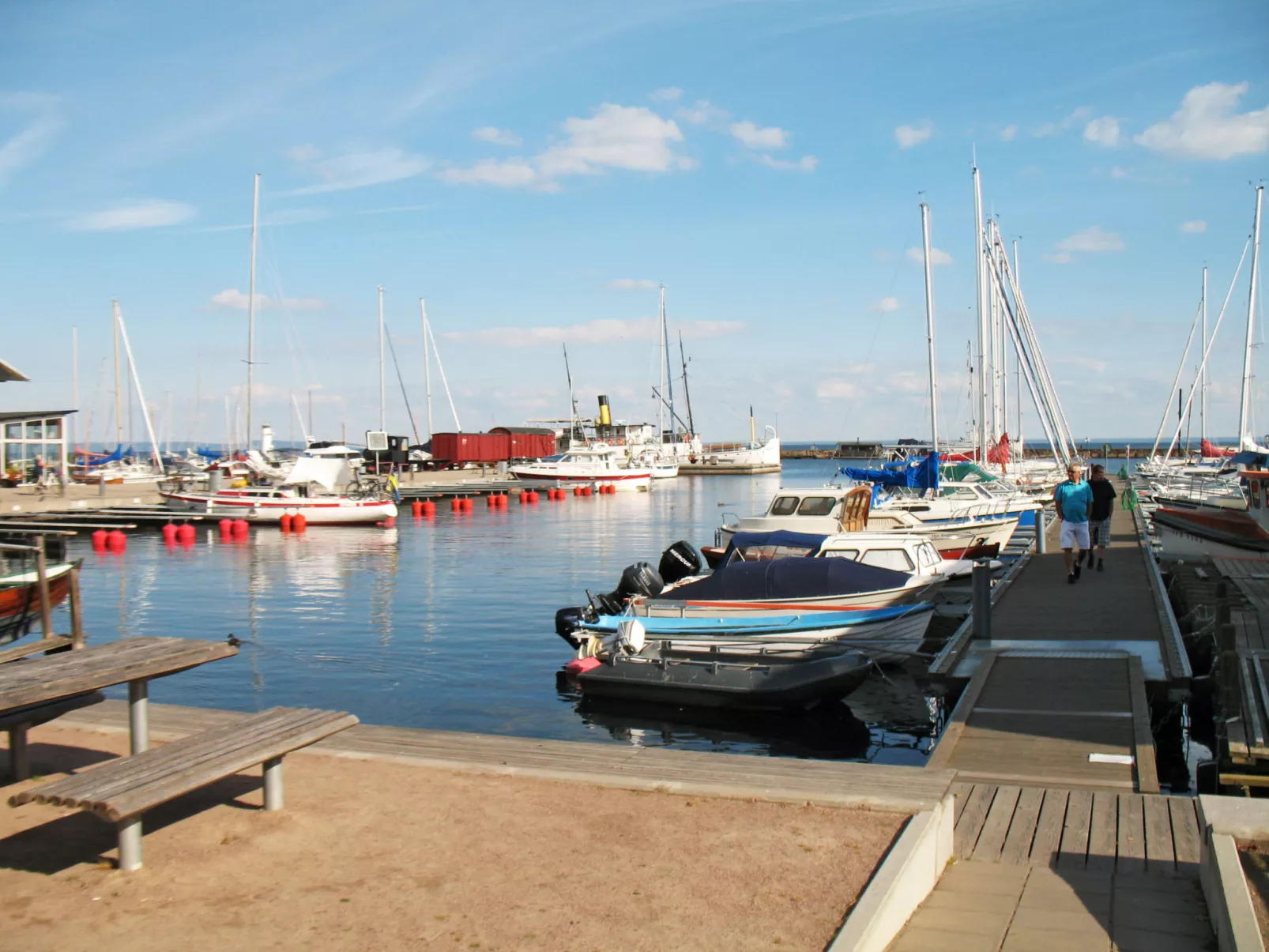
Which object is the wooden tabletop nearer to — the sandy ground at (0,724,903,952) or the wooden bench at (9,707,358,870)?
the wooden bench at (9,707,358,870)

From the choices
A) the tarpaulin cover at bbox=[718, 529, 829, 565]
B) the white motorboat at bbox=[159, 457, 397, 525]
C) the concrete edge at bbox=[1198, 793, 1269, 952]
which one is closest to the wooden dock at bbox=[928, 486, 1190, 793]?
the concrete edge at bbox=[1198, 793, 1269, 952]

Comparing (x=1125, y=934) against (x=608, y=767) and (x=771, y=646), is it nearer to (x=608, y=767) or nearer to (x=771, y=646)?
(x=608, y=767)

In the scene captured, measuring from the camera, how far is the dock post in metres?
15.0

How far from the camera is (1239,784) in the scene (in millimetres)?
9414

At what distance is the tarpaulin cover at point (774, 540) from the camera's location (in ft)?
69.3

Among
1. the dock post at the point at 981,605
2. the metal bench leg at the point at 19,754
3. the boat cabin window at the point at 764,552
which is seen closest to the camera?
the metal bench leg at the point at 19,754

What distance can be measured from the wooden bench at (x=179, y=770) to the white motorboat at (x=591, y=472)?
76.4 m

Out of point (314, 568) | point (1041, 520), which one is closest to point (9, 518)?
point (314, 568)

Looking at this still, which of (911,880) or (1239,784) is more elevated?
(911,880)

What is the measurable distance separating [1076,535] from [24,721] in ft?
59.7

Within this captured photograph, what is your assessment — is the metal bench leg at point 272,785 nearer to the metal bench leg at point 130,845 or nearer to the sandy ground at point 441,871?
the sandy ground at point 441,871

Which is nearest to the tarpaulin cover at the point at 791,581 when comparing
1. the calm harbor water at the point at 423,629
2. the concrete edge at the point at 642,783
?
the calm harbor water at the point at 423,629

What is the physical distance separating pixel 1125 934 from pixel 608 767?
369 centimetres

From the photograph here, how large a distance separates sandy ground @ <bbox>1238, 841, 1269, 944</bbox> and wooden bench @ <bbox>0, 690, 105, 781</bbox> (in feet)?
24.7
